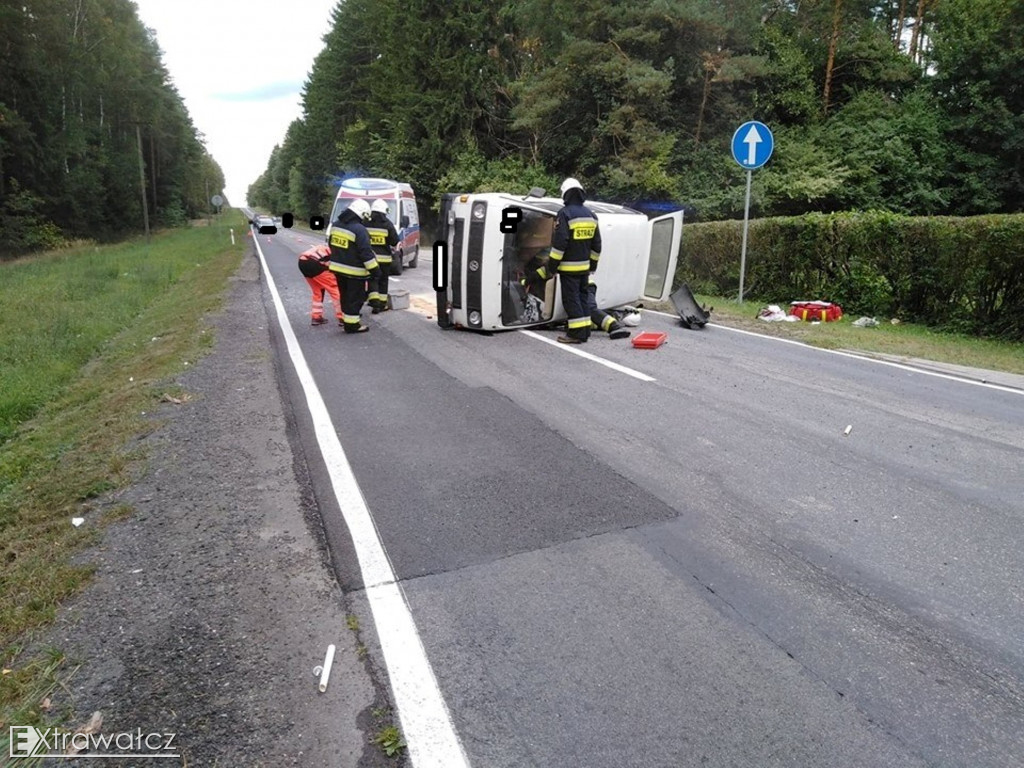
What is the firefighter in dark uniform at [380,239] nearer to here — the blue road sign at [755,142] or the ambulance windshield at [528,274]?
the ambulance windshield at [528,274]

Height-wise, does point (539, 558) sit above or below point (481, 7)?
below

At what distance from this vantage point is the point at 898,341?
28.8 ft

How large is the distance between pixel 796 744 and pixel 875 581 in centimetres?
125

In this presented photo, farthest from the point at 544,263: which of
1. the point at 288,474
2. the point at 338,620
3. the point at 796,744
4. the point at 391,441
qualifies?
the point at 796,744

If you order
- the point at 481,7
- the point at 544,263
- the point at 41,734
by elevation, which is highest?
the point at 481,7

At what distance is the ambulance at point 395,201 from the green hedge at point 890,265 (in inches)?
339

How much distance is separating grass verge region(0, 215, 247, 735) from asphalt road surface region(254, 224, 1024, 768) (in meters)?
1.19

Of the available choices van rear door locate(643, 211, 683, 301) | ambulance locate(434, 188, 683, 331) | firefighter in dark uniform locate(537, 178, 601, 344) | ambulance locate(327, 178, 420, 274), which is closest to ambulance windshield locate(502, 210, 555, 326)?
ambulance locate(434, 188, 683, 331)

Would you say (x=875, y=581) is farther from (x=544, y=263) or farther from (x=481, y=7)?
(x=481, y=7)

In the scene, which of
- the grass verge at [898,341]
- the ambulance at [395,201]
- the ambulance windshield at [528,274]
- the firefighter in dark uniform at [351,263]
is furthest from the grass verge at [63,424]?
the grass verge at [898,341]

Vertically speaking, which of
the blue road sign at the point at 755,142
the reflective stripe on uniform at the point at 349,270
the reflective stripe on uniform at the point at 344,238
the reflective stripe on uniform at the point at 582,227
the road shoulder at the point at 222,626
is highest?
the blue road sign at the point at 755,142

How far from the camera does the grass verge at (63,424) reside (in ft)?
8.64

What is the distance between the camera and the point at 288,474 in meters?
4.13


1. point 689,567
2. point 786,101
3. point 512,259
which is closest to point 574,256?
point 512,259
